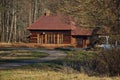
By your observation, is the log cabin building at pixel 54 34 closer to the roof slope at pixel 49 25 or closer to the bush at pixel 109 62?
the roof slope at pixel 49 25

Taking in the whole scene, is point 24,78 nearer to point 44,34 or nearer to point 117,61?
point 117,61

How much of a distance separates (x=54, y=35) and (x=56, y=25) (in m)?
1.78

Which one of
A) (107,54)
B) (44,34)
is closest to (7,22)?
(44,34)

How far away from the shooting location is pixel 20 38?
89.2m

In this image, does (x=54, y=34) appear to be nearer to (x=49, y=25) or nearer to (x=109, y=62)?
(x=49, y=25)

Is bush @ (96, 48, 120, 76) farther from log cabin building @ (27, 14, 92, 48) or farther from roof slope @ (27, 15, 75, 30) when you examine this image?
roof slope @ (27, 15, 75, 30)

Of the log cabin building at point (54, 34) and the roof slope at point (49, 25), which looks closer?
the log cabin building at point (54, 34)

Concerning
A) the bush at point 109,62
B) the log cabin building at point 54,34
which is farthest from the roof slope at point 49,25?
the bush at point 109,62

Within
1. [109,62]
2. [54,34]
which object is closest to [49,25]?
[54,34]

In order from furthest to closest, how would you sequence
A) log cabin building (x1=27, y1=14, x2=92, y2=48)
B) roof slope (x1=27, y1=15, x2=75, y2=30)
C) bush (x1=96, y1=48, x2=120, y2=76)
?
roof slope (x1=27, y1=15, x2=75, y2=30), log cabin building (x1=27, y1=14, x2=92, y2=48), bush (x1=96, y1=48, x2=120, y2=76)

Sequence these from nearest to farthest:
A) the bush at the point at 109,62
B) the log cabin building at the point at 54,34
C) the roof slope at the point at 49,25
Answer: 1. the bush at the point at 109,62
2. the log cabin building at the point at 54,34
3. the roof slope at the point at 49,25

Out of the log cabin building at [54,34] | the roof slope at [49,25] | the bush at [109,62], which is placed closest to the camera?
the bush at [109,62]

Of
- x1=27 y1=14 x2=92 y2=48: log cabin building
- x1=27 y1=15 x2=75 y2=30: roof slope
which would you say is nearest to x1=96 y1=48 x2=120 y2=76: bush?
x1=27 y1=14 x2=92 y2=48: log cabin building

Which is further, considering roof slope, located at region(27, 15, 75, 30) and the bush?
roof slope, located at region(27, 15, 75, 30)
